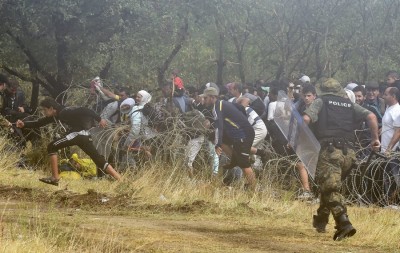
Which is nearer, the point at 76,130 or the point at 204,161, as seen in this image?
the point at 204,161

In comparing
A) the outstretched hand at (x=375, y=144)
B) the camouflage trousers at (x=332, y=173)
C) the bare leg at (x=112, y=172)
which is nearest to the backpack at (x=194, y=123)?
the bare leg at (x=112, y=172)

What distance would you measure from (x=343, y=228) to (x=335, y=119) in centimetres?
140

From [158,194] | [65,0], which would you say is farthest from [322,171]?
[65,0]

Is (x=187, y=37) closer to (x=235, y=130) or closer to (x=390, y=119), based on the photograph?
(x=235, y=130)

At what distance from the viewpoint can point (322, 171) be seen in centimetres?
997

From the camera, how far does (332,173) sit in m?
9.88

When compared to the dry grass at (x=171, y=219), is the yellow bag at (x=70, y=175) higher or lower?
lower

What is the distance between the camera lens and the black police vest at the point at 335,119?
10.2 meters

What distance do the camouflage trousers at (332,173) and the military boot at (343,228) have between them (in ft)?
0.65

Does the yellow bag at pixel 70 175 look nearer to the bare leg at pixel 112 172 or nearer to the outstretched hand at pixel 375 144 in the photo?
the bare leg at pixel 112 172

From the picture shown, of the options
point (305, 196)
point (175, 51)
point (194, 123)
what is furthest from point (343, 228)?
point (175, 51)

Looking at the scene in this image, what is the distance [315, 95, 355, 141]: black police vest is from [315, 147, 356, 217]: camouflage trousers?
23 centimetres

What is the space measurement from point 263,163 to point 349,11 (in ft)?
50.7

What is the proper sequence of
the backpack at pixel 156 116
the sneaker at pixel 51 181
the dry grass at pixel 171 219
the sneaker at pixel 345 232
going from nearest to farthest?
Result: 1. the dry grass at pixel 171 219
2. the sneaker at pixel 345 232
3. the sneaker at pixel 51 181
4. the backpack at pixel 156 116
